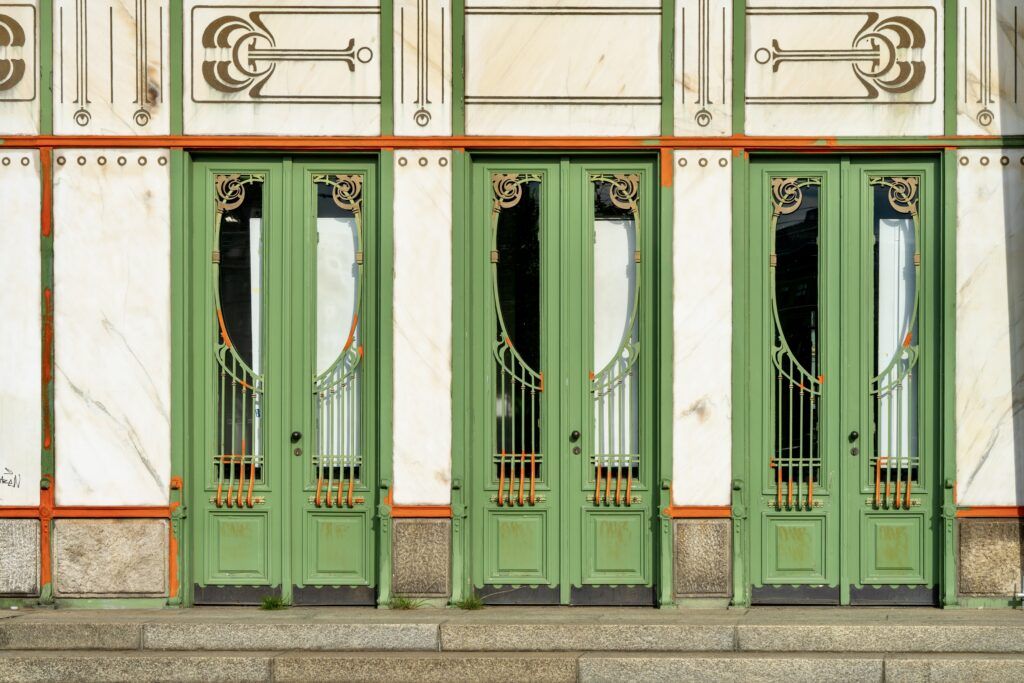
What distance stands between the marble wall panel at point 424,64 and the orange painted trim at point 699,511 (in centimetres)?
318

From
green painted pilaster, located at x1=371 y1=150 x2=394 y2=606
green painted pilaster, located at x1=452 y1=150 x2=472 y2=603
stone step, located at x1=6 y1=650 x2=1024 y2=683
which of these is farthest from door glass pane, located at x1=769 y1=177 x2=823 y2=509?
green painted pilaster, located at x1=371 y1=150 x2=394 y2=606

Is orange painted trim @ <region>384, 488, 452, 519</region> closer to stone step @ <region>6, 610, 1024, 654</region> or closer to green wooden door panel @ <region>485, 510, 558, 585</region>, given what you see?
green wooden door panel @ <region>485, 510, 558, 585</region>

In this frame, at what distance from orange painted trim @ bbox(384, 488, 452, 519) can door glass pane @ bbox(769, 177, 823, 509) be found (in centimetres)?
242

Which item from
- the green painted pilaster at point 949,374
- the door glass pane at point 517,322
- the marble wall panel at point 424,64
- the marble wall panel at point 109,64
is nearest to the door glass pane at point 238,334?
the marble wall panel at point 109,64

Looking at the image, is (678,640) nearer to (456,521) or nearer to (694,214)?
(456,521)

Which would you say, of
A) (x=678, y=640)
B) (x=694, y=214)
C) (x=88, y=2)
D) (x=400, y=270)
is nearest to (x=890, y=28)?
(x=694, y=214)

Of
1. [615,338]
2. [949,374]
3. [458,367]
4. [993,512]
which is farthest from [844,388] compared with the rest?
[458,367]

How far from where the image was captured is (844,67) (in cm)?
995

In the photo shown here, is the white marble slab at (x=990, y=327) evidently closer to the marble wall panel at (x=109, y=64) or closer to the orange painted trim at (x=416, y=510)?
the orange painted trim at (x=416, y=510)

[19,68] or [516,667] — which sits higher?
[19,68]

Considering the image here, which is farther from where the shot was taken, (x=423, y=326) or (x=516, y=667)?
(x=423, y=326)

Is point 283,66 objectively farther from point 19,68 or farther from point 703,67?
point 703,67

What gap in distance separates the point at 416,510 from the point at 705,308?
256 cm

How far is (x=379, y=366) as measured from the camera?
10109 mm
